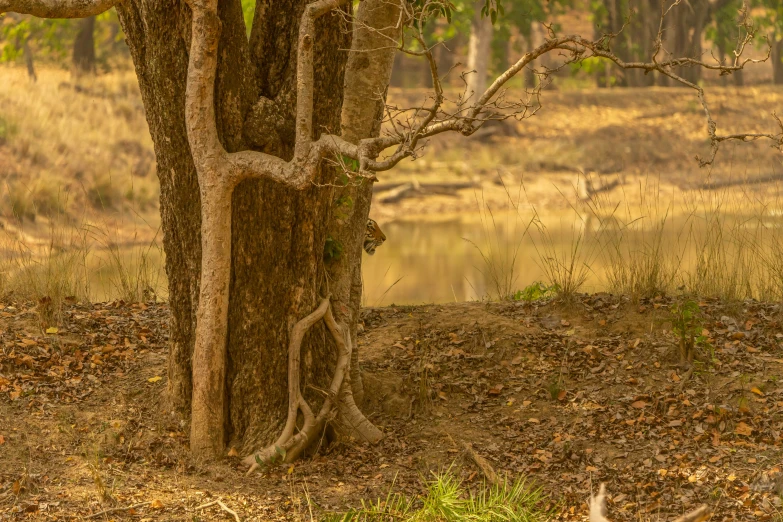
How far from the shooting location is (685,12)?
23328 mm

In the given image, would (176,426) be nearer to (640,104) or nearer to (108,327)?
(108,327)

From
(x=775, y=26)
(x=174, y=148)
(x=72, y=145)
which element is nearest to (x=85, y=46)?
(x=72, y=145)

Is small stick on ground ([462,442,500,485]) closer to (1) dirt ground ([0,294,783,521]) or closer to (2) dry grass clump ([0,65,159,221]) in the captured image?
(1) dirt ground ([0,294,783,521])

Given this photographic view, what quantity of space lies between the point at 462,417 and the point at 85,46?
19.0m

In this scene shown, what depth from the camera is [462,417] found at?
4.94 metres

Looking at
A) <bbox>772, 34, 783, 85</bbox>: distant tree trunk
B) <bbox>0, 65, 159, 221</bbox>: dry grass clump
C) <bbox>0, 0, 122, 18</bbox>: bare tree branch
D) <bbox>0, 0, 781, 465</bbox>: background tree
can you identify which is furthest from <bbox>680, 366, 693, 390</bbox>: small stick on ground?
Result: <bbox>772, 34, 783, 85</bbox>: distant tree trunk

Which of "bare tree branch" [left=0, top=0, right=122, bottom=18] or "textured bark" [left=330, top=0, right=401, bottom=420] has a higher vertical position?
"bare tree branch" [left=0, top=0, right=122, bottom=18]

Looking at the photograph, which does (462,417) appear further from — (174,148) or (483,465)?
(174,148)

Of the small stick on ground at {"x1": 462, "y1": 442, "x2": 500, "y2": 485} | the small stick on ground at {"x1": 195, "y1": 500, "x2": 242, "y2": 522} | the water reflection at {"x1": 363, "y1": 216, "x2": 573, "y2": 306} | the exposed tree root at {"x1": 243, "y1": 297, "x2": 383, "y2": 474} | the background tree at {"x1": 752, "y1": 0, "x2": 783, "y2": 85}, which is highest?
the background tree at {"x1": 752, "y1": 0, "x2": 783, "y2": 85}

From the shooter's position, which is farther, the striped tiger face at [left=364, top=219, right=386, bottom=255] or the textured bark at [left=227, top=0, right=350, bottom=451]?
the striped tiger face at [left=364, top=219, right=386, bottom=255]

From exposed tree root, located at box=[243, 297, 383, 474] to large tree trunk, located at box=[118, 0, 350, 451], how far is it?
7cm

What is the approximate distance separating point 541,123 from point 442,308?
17209 millimetres

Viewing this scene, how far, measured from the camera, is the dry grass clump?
1462 centimetres

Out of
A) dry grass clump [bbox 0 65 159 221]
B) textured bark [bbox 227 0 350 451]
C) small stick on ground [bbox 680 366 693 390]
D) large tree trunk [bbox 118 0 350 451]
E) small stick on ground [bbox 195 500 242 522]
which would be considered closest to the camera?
small stick on ground [bbox 195 500 242 522]
